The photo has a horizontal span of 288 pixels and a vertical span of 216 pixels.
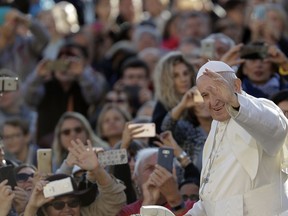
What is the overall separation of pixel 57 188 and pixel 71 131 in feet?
9.62

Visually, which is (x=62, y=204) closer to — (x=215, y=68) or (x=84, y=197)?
(x=84, y=197)

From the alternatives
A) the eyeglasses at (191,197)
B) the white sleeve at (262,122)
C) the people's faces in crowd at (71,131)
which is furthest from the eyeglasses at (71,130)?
the white sleeve at (262,122)

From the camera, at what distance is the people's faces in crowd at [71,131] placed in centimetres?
1276

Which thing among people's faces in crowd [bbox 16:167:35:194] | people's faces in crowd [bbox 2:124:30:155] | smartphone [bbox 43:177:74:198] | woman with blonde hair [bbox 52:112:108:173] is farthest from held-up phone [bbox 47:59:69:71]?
smartphone [bbox 43:177:74:198]

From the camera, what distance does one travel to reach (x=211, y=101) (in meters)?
8.88

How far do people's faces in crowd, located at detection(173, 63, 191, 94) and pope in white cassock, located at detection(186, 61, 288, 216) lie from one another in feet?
11.0

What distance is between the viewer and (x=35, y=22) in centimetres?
1556

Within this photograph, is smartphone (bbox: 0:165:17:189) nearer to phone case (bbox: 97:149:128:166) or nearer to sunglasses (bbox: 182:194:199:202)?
phone case (bbox: 97:149:128:166)

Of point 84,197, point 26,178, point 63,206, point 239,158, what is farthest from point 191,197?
point 239,158

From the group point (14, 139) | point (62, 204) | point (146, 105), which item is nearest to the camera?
point (62, 204)

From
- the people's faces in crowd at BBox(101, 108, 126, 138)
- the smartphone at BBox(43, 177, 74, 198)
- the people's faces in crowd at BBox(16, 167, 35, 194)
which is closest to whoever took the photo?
the smartphone at BBox(43, 177, 74, 198)

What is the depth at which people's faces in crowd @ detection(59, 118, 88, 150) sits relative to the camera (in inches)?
502

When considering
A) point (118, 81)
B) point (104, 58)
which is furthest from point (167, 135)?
point (104, 58)

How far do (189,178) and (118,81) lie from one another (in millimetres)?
4582
